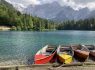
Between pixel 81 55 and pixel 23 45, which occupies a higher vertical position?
pixel 81 55

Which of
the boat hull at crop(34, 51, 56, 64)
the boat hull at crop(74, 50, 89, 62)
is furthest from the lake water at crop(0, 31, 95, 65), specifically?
the boat hull at crop(74, 50, 89, 62)

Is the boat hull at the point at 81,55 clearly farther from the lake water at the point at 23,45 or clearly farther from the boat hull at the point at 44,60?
the lake water at the point at 23,45

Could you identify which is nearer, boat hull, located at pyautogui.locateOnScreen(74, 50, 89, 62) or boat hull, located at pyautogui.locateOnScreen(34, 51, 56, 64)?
boat hull, located at pyautogui.locateOnScreen(34, 51, 56, 64)

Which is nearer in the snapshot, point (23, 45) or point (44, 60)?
point (44, 60)

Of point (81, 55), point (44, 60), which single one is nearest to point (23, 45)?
point (81, 55)

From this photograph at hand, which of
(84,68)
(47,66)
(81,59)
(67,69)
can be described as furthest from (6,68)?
(81,59)

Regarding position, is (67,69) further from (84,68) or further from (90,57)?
(90,57)

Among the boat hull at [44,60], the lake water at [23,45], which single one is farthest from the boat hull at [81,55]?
the lake water at [23,45]

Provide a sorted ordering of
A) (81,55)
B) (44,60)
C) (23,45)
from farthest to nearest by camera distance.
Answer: (23,45)
(81,55)
(44,60)

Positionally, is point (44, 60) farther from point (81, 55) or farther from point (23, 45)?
point (23, 45)

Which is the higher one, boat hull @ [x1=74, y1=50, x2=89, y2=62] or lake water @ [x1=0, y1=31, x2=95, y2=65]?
boat hull @ [x1=74, y1=50, x2=89, y2=62]

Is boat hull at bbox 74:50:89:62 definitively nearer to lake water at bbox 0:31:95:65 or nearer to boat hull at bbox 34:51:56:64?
boat hull at bbox 34:51:56:64

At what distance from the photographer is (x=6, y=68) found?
24.5m

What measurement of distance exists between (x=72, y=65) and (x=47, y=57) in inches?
204
